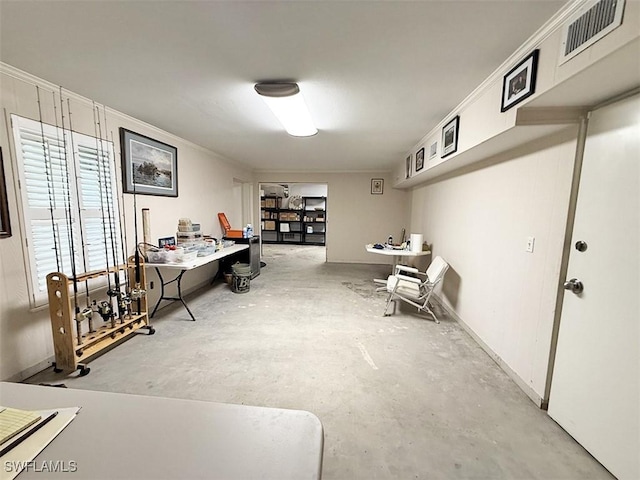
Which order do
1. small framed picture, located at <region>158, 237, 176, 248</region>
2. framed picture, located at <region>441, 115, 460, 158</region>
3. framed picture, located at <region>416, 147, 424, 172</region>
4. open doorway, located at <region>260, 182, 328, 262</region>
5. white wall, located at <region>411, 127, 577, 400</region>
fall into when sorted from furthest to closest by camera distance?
open doorway, located at <region>260, 182, 328, 262</region> < framed picture, located at <region>416, 147, 424, 172</region> < small framed picture, located at <region>158, 237, 176, 248</region> < framed picture, located at <region>441, 115, 460, 158</region> < white wall, located at <region>411, 127, 577, 400</region>

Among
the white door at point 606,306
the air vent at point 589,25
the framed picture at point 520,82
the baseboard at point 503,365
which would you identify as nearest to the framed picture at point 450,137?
the framed picture at point 520,82

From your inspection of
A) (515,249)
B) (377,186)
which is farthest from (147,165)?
(377,186)

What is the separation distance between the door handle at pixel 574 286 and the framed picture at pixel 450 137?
146cm

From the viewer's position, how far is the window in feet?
6.80

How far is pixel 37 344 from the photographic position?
2.17 metres

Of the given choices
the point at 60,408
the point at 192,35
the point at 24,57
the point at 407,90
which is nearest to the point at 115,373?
the point at 60,408

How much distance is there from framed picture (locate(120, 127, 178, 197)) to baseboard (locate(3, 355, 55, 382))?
1.70m

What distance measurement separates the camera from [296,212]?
972cm

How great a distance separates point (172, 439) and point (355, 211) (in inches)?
240

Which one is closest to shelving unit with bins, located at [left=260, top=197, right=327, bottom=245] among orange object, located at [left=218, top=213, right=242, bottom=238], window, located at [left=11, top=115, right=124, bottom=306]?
orange object, located at [left=218, top=213, right=242, bottom=238]

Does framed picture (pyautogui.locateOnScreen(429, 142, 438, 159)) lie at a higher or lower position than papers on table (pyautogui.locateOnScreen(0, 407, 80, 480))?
higher

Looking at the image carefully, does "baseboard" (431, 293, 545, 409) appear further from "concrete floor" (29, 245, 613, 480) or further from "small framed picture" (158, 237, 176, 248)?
"small framed picture" (158, 237, 176, 248)

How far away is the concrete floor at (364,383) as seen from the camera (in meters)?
1.47

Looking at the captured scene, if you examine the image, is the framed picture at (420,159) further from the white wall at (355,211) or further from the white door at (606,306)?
the white wall at (355,211)
